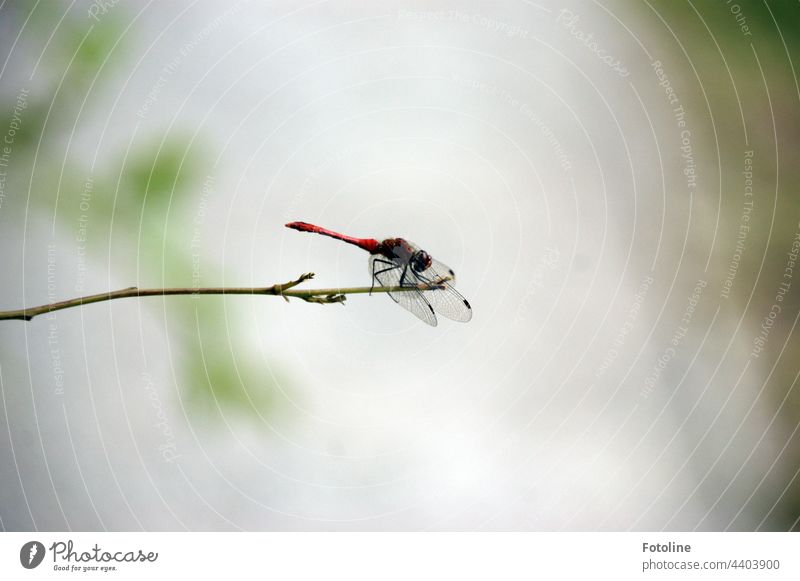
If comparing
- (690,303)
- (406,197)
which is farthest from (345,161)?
(690,303)

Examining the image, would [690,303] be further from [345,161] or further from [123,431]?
[123,431]

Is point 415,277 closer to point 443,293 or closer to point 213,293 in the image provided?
point 443,293
